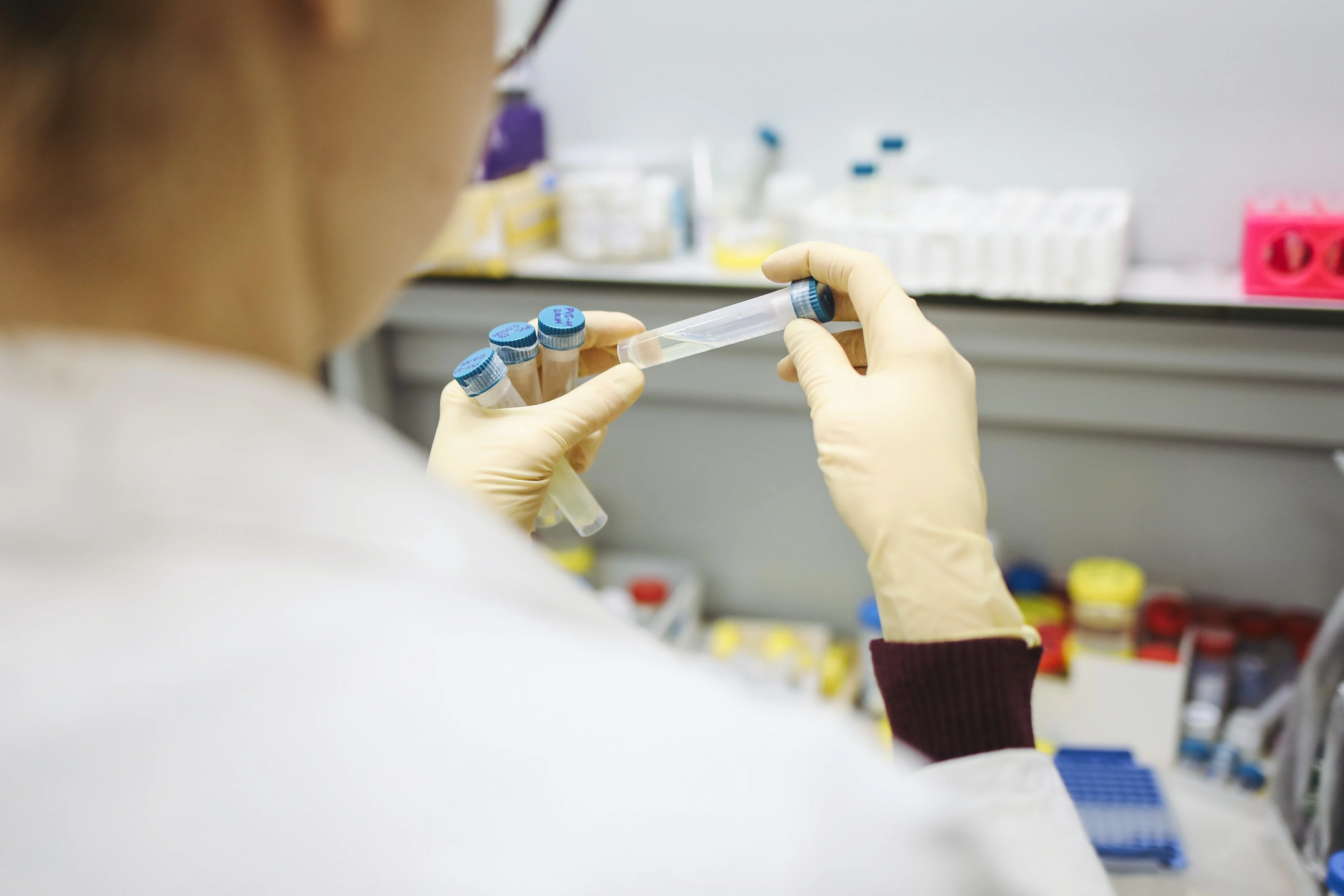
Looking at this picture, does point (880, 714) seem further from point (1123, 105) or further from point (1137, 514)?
point (1123, 105)

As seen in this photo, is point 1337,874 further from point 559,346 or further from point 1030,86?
point 1030,86

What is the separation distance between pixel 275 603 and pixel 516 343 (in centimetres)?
58

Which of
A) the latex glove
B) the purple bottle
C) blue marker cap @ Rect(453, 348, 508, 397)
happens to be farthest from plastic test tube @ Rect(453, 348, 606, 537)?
the purple bottle

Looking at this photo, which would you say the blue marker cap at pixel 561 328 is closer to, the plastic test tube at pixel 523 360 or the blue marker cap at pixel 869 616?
the plastic test tube at pixel 523 360

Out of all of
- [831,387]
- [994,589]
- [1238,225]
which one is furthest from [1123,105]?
[994,589]

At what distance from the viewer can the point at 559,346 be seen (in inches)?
35.3

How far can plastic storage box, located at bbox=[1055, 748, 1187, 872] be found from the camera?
47.4 inches

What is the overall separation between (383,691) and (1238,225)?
155cm

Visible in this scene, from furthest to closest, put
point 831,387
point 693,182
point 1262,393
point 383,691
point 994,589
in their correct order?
point 693,182 → point 1262,393 → point 831,387 → point 994,589 → point 383,691

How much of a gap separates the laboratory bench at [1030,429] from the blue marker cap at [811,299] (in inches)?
23.7

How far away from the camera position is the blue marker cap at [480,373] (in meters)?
0.85

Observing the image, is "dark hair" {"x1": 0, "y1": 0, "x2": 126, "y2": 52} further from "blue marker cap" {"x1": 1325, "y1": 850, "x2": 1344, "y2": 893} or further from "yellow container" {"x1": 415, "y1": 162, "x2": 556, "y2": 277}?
"yellow container" {"x1": 415, "y1": 162, "x2": 556, "y2": 277}

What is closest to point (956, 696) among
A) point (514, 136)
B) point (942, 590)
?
point (942, 590)

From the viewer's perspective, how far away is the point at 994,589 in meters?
0.70
